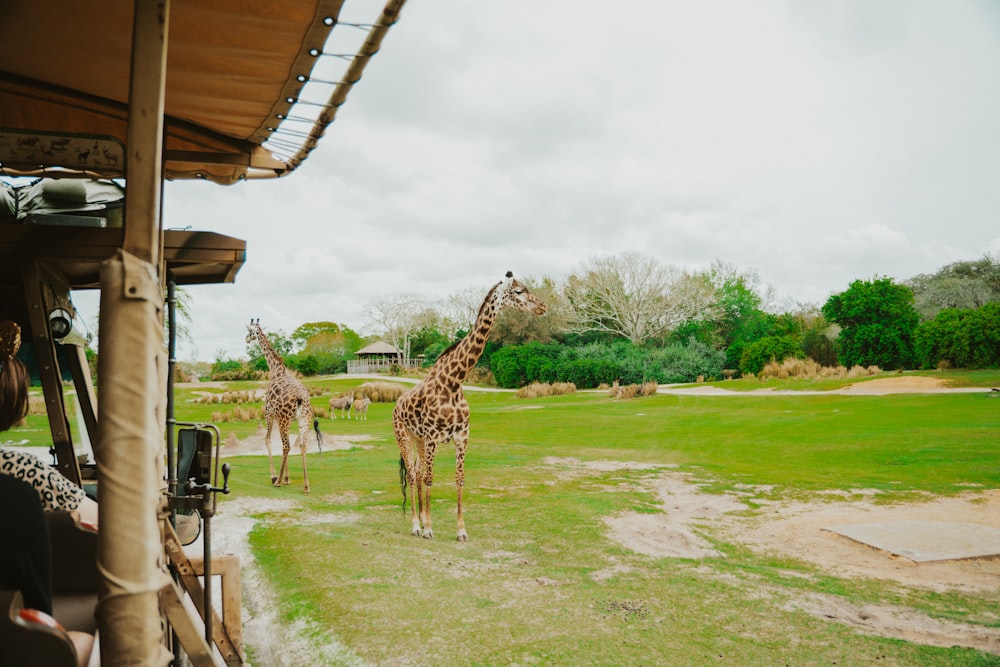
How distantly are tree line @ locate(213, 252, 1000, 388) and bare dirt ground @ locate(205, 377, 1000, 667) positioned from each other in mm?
4709

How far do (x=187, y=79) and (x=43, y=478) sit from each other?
1.51 meters

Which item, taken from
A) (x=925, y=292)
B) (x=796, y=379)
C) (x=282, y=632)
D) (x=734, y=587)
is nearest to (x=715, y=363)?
(x=796, y=379)

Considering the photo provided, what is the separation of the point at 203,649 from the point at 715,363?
1918 centimetres

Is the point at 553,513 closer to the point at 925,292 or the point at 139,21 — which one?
the point at 139,21

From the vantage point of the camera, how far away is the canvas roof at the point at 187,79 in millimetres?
2021

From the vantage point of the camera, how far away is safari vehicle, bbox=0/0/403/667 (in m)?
1.38

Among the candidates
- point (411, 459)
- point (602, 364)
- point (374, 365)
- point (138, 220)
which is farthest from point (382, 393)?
point (138, 220)

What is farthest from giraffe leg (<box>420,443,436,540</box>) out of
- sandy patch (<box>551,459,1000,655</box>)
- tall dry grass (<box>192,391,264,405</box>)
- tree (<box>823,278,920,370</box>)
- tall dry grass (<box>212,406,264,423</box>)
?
tall dry grass (<box>192,391,264,405</box>)

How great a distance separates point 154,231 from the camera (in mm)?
1428

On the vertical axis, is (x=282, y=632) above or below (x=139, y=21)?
below

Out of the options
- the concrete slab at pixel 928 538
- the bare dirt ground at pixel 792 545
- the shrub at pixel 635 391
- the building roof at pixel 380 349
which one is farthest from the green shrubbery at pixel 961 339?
the building roof at pixel 380 349

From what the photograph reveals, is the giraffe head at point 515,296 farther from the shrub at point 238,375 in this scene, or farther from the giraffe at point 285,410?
the shrub at point 238,375

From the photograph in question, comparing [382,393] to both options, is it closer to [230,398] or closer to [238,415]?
[230,398]

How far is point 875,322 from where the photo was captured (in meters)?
12.8
